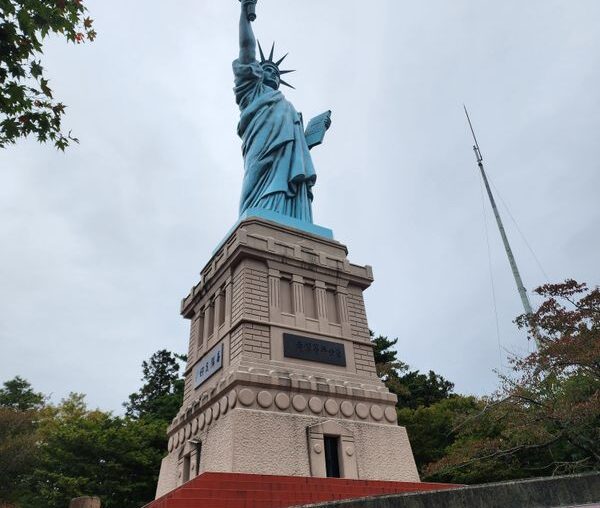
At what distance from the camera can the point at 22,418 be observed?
30.8 meters

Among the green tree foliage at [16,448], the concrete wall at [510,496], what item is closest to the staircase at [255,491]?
the concrete wall at [510,496]

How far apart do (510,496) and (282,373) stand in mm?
7523

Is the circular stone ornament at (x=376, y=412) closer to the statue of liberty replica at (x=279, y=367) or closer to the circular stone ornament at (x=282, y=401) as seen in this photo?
the statue of liberty replica at (x=279, y=367)

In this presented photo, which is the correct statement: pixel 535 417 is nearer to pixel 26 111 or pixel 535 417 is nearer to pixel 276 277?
pixel 276 277

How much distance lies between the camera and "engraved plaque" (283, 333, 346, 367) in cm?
1393

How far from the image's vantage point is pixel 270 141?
19.2 metres

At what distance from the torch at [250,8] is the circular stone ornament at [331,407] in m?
17.5

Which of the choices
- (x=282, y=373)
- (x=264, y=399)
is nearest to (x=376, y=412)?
(x=282, y=373)

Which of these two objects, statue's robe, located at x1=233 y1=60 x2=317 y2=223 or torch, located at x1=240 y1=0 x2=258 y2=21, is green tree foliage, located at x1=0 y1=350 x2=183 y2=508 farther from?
torch, located at x1=240 y1=0 x2=258 y2=21

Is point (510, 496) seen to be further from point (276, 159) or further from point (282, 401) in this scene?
point (276, 159)

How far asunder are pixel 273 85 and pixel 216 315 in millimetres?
11482

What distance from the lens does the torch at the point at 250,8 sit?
22672 mm

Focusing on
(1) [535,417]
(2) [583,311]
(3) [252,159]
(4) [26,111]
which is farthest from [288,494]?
(3) [252,159]

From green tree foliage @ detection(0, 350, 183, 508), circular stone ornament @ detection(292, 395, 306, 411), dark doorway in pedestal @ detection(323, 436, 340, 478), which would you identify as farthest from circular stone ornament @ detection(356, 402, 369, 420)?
green tree foliage @ detection(0, 350, 183, 508)
